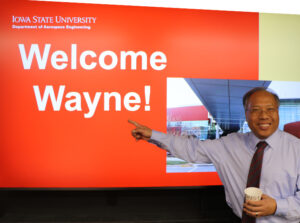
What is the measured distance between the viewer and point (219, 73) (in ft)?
9.87

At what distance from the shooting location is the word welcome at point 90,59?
2.79 metres

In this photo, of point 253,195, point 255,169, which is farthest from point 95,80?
point 253,195

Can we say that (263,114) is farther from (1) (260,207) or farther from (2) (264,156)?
(1) (260,207)

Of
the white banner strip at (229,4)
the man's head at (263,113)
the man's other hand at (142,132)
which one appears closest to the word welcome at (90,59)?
the white banner strip at (229,4)

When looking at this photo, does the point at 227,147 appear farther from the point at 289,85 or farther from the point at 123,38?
the point at 289,85

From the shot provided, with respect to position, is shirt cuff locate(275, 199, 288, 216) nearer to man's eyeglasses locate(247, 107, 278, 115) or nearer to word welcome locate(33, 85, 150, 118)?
man's eyeglasses locate(247, 107, 278, 115)

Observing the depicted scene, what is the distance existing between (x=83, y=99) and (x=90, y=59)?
51cm

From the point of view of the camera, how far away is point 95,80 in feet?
9.36

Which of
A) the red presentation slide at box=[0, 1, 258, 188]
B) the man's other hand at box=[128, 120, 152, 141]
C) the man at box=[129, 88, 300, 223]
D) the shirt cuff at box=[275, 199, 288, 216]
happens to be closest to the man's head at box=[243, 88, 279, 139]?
the man at box=[129, 88, 300, 223]

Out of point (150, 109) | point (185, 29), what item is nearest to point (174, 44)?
point (185, 29)

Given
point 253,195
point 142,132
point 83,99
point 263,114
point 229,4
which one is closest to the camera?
point 253,195

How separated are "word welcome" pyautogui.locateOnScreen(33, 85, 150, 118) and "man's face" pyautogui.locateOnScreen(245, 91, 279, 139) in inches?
68.8

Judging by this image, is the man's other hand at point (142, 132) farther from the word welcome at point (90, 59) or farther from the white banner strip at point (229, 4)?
the white banner strip at point (229, 4)

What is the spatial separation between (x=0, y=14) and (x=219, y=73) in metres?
2.86
